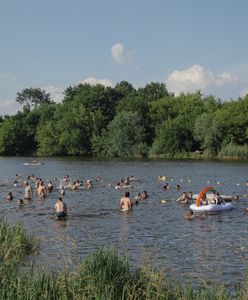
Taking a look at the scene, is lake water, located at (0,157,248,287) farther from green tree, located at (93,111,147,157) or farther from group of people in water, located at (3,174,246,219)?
green tree, located at (93,111,147,157)

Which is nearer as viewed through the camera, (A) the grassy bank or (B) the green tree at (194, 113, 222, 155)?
(A) the grassy bank

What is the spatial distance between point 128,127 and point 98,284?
3602 inches

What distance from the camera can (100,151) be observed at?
110000 millimetres

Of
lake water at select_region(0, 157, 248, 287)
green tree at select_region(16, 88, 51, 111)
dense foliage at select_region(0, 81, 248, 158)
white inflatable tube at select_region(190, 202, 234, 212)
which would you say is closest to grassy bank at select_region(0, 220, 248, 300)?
lake water at select_region(0, 157, 248, 287)

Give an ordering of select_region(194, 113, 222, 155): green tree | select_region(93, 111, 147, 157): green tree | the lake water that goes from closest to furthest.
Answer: the lake water, select_region(194, 113, 222, 155): green tree, select_region(93, 111, 147, 157): green tree

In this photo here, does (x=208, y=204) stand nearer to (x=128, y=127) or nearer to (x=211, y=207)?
(x=211, y=207)

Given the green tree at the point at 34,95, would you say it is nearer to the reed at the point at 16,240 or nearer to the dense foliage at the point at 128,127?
the dense foliage at the point at 128,127

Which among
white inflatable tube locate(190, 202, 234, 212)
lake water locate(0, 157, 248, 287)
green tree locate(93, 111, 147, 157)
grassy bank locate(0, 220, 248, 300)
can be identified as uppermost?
green tree locate(93, 111, 147, 157)

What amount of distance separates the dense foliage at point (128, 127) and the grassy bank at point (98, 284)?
78.7 m

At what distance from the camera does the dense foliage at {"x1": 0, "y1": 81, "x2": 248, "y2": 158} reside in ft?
315

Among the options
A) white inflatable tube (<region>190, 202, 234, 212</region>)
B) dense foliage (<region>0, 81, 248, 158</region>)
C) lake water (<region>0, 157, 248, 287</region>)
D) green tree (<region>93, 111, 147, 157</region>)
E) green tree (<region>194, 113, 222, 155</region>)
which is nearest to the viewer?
lake water (<region>0, 157, 248, 287</region>)

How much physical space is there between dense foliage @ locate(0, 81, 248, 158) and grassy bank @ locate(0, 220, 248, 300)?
3097 inches

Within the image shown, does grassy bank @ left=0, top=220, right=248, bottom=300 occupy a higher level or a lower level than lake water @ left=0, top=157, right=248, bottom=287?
higher

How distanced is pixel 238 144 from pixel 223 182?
45.4m
